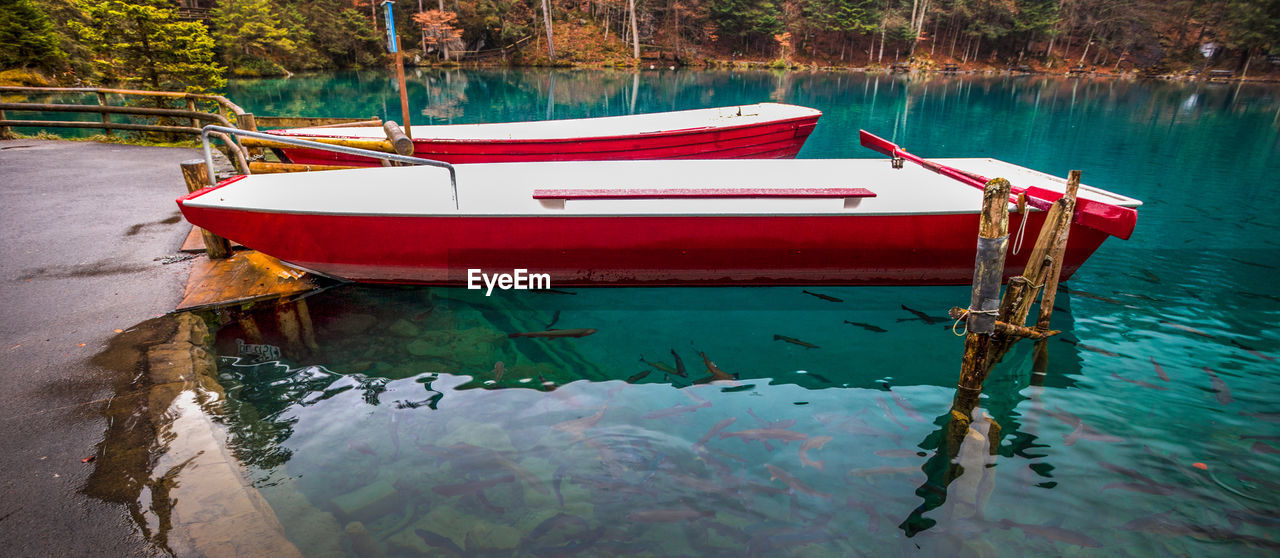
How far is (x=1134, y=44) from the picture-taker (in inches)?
2048

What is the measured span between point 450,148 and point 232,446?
278 inches

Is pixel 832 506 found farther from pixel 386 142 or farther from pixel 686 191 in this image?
pixel 386 142

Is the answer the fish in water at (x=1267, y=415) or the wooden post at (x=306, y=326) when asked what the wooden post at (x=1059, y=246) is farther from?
the wooden post at (x=306, y=326)

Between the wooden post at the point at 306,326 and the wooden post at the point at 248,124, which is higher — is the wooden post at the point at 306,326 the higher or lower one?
the lower one

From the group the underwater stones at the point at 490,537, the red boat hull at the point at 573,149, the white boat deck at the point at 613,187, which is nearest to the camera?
the underwater stones at the point at 490,537

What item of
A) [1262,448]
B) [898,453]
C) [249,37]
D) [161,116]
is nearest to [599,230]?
[898,453]

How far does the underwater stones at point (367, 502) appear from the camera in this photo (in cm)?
311

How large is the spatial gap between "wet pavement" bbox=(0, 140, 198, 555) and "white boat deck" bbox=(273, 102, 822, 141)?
358 centimetres

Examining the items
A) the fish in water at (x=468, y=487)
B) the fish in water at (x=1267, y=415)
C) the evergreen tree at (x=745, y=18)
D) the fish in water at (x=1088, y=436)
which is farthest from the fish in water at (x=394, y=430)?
the evergreen tree at (x=745, y=18)

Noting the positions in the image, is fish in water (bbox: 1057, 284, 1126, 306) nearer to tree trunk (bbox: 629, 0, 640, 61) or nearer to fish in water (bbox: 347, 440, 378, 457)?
fish in water (bbox: 347, 440, 378, 457)

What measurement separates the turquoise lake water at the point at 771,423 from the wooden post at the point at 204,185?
53.3 inches

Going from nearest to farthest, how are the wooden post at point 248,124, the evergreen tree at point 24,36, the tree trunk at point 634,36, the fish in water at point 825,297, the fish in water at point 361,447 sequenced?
1. the fish in water at point 361,447
2. the fish in water at point 825,297
3. the wooden post at point 248,124
4. the evergreen tree at point 24,36
5. the tree trunk at point 634,36

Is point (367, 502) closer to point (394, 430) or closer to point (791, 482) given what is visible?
point (394, 430)

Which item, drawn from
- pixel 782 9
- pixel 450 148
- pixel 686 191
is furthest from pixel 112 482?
pixel 782 9
